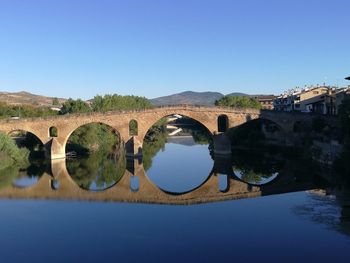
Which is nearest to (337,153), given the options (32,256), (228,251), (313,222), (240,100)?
(313,222)

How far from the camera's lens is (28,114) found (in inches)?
2122

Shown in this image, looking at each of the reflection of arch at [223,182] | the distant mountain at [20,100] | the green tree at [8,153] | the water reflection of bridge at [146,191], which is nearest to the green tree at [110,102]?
the green tree at [8,153]

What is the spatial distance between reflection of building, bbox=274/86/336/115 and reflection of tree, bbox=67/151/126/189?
2298cm

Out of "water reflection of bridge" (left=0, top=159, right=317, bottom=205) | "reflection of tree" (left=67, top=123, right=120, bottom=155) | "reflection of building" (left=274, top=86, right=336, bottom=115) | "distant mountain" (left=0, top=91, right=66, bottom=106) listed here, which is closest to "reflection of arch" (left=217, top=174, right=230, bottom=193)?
"water reflection of bridge" (left=0, top=159, right=317, bottom=205)

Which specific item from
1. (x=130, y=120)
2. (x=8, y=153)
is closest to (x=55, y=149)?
(x=8, y=153)

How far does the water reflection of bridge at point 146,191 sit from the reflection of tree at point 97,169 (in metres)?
0.66

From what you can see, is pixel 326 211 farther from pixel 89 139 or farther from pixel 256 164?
pixel 89 139

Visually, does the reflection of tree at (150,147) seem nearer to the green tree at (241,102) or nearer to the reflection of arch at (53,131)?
the reflection of arch at (53,131)

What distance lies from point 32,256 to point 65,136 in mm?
24803

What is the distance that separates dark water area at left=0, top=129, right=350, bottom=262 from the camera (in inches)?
562

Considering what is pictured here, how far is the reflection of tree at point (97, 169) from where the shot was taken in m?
28.0

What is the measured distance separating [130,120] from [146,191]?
15.7 m

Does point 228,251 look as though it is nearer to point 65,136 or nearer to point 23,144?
point 65,136

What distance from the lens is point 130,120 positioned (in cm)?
3988
